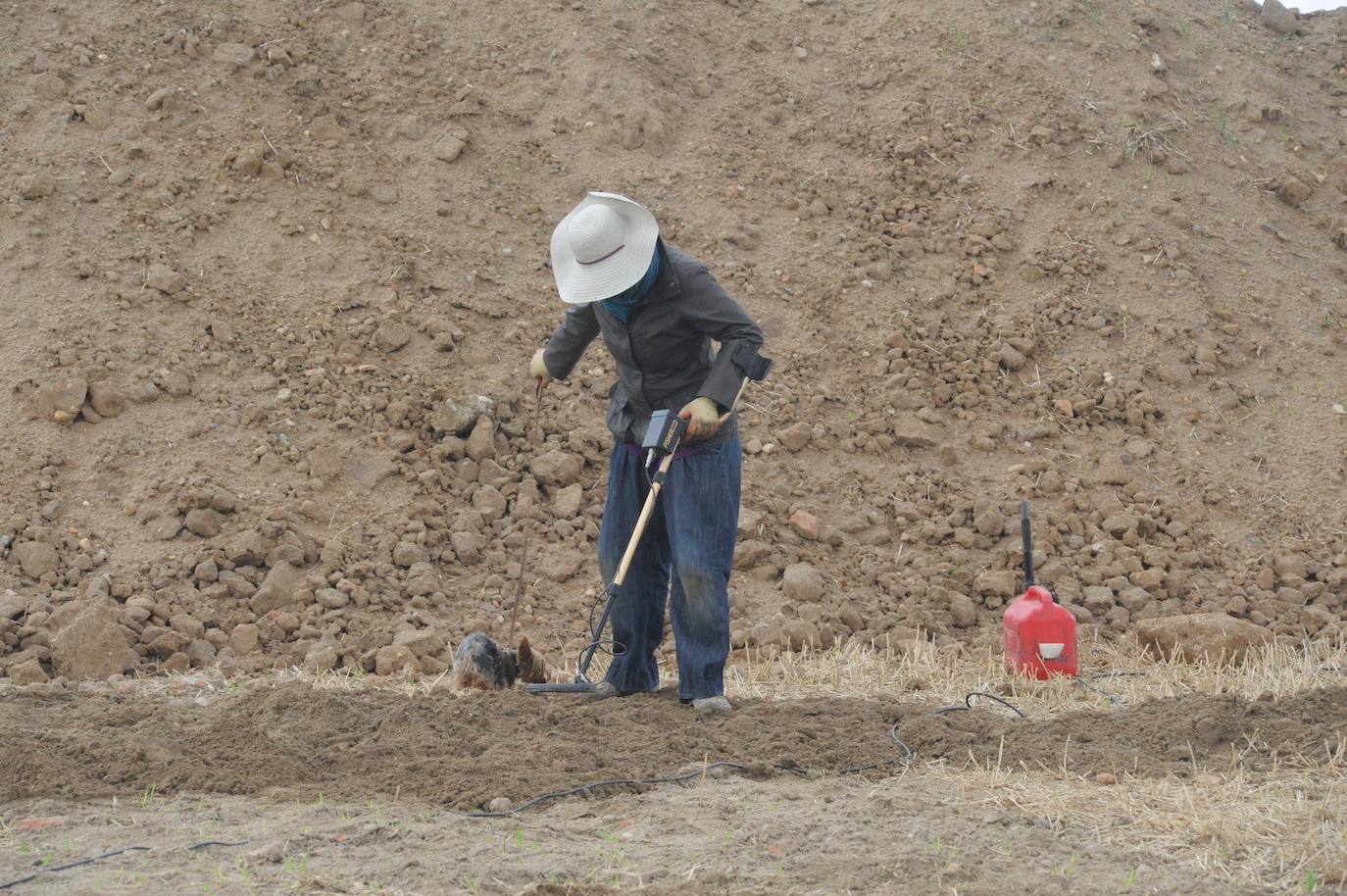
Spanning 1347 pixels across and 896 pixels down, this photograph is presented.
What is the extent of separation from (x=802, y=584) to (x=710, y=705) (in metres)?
2.01

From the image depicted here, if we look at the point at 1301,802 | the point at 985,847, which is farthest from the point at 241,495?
the point at 1301,802

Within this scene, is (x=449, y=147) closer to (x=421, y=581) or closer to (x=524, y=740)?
(x=421, y=581)

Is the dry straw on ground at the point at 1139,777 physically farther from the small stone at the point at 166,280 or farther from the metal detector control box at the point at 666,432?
the small stone at the point at 166,280

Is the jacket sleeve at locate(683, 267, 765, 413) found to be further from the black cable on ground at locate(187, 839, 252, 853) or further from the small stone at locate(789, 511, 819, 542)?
the small stone at locate(789, 511, 819, 542)

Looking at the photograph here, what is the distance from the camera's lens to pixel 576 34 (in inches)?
386

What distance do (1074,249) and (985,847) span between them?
620 centimetres

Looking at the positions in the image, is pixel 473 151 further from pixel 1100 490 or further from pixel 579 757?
pixel 579 757

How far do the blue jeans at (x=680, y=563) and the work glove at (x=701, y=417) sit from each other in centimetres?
20

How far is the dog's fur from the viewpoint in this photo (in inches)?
196

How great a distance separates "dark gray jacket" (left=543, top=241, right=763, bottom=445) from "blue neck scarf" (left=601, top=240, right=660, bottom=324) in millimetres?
21

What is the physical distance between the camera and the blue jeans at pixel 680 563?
471cm

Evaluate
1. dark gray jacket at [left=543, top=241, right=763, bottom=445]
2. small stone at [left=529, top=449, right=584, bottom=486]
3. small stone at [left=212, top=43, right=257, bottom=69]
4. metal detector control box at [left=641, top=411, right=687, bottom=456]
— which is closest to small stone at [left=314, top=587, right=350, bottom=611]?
small stone at [left=529, top=449, right=584, bottom=486]

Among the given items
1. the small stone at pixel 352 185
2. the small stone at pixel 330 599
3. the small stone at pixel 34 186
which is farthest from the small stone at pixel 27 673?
the small stone at pixel 352 185

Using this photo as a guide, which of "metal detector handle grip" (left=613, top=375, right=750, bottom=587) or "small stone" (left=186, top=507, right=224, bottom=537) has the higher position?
"metal detector handle grip" (left=613, top=375, right=750, bottom=587)
